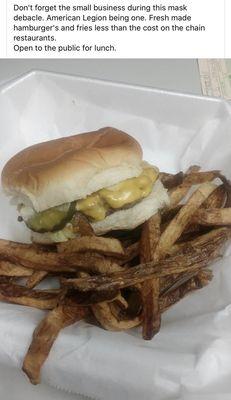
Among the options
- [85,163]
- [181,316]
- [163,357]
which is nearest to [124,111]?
[85,163]

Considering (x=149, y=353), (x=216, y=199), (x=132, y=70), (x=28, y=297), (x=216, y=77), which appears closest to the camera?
(x=149, y=353)

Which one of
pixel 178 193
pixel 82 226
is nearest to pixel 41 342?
pixel 82 226

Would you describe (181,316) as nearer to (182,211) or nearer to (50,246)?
(182,211)

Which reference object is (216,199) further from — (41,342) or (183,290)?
(41,342)

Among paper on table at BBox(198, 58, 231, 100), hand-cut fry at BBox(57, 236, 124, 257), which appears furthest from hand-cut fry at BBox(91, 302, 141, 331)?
paper on table at BBox(198, 58, 231, 100)

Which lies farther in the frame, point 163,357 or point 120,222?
point 120,222

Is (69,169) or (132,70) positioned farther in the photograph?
(132,70)

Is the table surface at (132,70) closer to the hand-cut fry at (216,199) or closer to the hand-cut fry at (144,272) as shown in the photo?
the hand-cut fry at (216,199)
